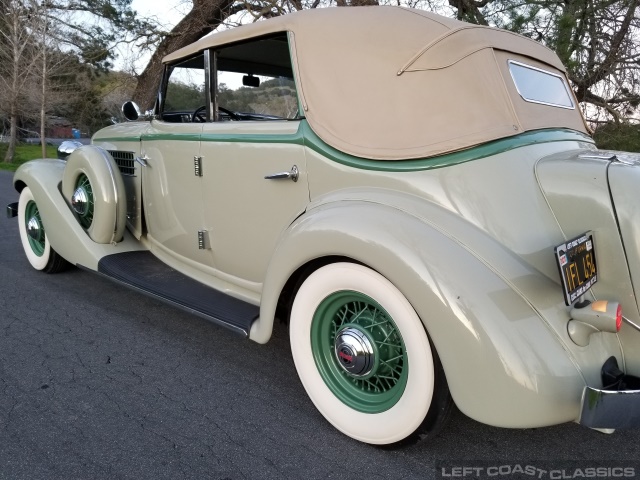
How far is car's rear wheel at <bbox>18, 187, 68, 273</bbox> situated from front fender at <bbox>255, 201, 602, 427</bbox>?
3.48 metres

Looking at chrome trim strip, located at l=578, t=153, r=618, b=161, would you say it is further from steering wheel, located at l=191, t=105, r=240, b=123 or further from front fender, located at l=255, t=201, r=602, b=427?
steering wheel, located at l=191, t=105, r=240, b=123

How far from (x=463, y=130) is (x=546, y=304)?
0.79 meters

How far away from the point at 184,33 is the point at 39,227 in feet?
27.8

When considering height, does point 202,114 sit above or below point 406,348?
above

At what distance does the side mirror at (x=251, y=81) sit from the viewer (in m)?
3.22

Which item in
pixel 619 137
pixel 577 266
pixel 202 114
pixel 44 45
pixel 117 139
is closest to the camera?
pixel 577 266

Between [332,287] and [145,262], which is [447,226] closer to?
[332,287]

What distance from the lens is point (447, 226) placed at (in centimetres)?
198

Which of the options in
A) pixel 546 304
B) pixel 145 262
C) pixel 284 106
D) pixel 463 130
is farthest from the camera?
pixel 145 262

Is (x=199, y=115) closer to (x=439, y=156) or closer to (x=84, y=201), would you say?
(x=84, y=201)

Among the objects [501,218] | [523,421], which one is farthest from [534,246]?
[523,421]

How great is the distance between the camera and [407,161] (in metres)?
2.17

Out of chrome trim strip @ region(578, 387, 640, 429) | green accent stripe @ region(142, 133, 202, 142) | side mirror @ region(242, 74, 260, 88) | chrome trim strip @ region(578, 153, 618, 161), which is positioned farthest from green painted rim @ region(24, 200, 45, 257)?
chrome trim strip @ region(578, 387, 640, 429)

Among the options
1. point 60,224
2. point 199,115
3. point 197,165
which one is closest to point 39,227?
point 60,224
